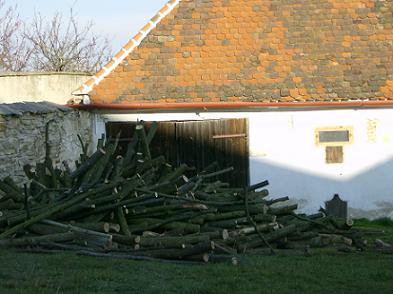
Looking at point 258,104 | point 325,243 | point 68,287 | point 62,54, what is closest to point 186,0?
point 258,104

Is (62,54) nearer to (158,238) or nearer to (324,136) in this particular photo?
(324,136)

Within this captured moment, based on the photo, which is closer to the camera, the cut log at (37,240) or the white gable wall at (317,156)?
the cut log at (37,240)

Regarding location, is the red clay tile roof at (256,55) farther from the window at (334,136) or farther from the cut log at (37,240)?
the cut log at (37,240)

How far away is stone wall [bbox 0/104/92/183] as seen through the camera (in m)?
11.8

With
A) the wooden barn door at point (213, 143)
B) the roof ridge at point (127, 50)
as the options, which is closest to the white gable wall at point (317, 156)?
→ the wooden barn door at point (213, 143)

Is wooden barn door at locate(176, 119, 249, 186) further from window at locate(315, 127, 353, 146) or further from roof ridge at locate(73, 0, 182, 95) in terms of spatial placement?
roof ridge at locate(73, 0, 182, 95)

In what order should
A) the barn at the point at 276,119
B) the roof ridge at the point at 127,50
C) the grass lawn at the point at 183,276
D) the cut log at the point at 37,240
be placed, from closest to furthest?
the grass lawn at the point at 183,276 < the cut log at the point at 37,240 < the barn at the point at 276,119 < the roof ridge at the point at 127,50

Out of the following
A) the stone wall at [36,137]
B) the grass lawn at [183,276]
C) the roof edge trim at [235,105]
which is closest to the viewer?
the grass lawn at [183,276]

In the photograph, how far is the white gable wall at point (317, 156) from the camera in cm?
1549

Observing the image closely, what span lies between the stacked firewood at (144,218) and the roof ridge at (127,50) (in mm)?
4714

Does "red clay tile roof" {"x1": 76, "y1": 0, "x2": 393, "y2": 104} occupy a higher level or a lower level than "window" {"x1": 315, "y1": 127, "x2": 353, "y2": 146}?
higher

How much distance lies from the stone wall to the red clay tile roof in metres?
1.06

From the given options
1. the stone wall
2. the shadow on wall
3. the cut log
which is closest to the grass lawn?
the cut log

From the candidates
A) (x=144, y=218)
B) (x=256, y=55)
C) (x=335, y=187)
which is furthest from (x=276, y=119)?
(x=144, y=218)
